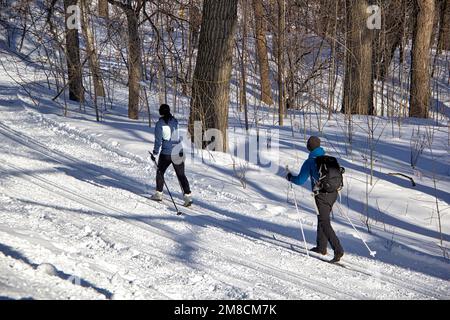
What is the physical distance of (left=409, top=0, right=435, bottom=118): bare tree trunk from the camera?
63.1ft

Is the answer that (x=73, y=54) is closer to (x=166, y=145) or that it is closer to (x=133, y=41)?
(x=133, y=41)

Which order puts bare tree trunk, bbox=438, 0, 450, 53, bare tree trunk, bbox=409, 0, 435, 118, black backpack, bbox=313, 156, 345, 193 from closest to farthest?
black backpack, bbox=313, 156, 345, 193, bare tree trunk, bbox=409, 0, 435, 118, bare tree trunk, bbox=438, 0, 450, 53

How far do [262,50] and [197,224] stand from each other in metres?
14.3

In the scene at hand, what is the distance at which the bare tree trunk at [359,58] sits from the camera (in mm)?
17438

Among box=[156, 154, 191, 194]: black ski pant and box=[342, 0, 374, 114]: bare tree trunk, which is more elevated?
box=[342, 0, 374, 114]: bare tree trunk

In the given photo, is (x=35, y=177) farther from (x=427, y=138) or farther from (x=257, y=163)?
(x=427, y=138)

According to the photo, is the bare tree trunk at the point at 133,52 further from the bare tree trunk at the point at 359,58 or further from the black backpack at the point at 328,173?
the black backpack at the point at 328,173

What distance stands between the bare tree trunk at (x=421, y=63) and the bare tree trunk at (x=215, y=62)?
8057 mm

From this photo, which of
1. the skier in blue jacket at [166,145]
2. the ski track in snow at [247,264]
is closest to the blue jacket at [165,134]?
the skier in blue jacket at [166,145]

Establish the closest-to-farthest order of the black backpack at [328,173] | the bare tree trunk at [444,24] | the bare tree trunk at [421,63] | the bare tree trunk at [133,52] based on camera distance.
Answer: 1. the black backpack at [328,173]
2. the bare tree trunk at [133,52]
3. the bare tree trunk at [421,63]
4. the bare tree trunk at [444,24]

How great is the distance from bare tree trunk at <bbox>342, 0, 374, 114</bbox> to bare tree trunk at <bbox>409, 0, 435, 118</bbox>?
180 centimetres

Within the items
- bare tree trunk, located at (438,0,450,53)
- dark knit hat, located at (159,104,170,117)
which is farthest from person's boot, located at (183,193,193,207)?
bare tree trunk, located at (438,0,450,53)

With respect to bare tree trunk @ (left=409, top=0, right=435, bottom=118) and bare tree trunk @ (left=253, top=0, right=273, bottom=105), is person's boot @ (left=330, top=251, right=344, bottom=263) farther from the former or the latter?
bare tree trunk @ (left=253, top=0, right=273, bottom=105)

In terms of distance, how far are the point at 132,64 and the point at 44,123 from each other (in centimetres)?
282
